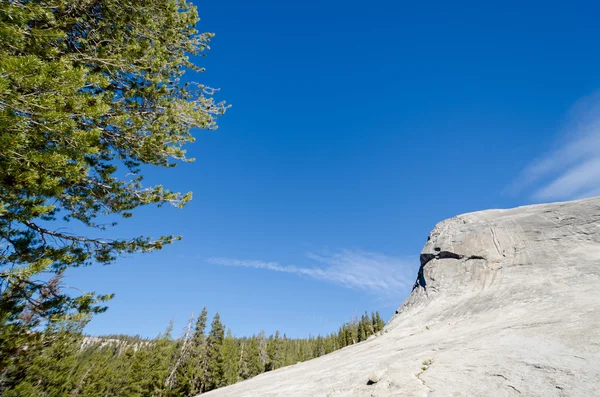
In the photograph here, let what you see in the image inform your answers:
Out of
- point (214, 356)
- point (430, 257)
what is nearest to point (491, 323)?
point (430, 257)

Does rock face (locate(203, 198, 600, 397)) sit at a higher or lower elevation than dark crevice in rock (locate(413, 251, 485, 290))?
lower

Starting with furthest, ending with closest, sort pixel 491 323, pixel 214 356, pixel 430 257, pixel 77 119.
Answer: pixel 214 356, pixel 430 257, pixel 491 323, pixel 77 119

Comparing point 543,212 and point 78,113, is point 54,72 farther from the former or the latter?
point 543,212

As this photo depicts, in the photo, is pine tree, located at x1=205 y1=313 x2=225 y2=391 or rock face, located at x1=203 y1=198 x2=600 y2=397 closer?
rock face, located at x1=203 y1=198 x2=600 y2=397

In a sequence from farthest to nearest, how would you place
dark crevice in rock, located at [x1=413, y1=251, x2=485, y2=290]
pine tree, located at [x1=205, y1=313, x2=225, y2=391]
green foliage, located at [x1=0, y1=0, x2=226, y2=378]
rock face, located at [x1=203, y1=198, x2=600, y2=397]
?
pine tree, located at [x1=205, y1=313, x2=225, y2=391]
dark crevice in rock, located at [x1=413, y1=251, x2=485, y2=290]
rock face, located at [x1=203, y1=198, x2=600, y2=397]
green foliage, located at [x1=0, y1=0, x2=226, y2=378]

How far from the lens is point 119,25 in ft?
23.7

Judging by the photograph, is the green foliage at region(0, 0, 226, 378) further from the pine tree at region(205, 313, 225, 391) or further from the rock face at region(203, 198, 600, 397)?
the pine tree at region(205, 313, 225, 391)

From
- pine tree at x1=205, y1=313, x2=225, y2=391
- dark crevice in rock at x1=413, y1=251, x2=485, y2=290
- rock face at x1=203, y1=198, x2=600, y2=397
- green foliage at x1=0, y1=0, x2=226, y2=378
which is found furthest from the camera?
pine tree at x1=205, y1=313, x2=225, y2=391

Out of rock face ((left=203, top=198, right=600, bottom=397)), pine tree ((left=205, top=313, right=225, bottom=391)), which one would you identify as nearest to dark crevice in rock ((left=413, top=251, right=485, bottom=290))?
rock face ((left=203, top=198, right=600, bottom=397))

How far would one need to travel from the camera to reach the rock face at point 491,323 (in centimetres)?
891

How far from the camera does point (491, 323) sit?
17.6 metres

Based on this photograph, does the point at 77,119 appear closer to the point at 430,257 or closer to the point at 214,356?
the point at 430,257

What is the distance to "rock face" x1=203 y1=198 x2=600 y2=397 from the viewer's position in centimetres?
891

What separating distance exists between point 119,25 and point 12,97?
4.73 metres
